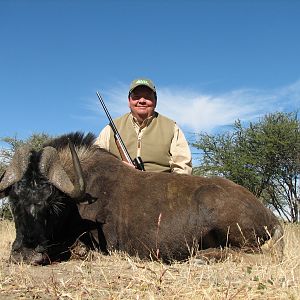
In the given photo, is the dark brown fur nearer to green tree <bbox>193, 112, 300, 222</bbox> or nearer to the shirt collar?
the shirt collar

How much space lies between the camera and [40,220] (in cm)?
508

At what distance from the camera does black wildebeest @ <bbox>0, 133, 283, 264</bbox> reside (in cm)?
514

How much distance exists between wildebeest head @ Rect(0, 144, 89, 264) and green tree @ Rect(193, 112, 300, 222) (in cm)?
1298

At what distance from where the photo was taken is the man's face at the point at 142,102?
291 inches

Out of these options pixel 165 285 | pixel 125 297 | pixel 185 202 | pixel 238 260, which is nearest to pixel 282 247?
pixel 238 260

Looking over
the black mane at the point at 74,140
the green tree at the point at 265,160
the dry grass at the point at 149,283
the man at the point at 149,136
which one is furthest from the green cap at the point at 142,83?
the green tree at the point at 265,160

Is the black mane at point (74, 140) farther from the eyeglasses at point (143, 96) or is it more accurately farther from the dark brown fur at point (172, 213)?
the eyeglasses at point (143, 96)

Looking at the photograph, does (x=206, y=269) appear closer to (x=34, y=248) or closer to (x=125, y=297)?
(x=125, y=297)

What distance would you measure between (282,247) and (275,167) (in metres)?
13.5

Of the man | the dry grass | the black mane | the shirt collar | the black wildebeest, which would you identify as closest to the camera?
the dry grass

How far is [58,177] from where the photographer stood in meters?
5.31

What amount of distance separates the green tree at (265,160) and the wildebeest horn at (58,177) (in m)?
13.0

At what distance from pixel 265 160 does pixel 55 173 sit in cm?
1419

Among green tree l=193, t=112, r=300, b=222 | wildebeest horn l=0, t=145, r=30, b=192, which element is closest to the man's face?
wildebeest horn l=0, t=145, r=30, b=192
